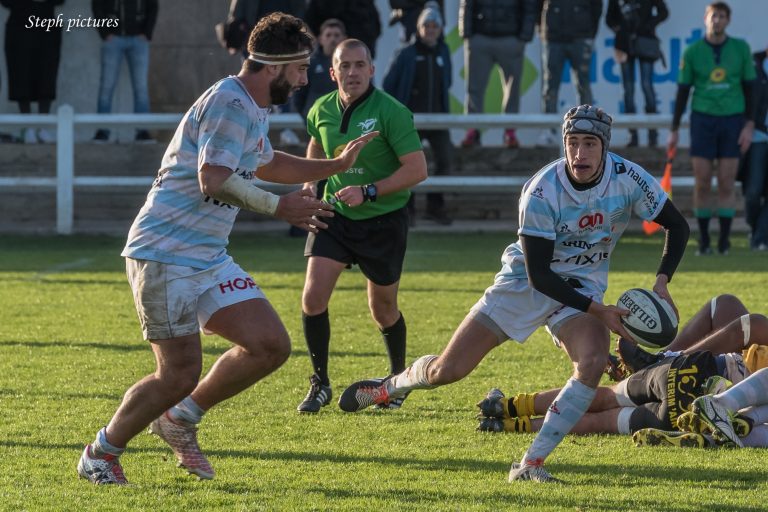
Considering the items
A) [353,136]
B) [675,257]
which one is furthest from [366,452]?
[353,136]

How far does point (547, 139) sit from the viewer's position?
792 inches

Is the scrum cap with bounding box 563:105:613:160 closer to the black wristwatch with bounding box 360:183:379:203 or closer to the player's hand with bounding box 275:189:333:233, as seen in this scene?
the player's hand with bounding box 275:189:333:233

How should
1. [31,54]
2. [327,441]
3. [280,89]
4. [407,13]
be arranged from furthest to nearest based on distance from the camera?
[31,54]
[407,13]
[327,441]
[280,89]

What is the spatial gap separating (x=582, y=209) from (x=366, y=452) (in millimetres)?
1476

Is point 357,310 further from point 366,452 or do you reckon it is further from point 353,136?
point 366,452

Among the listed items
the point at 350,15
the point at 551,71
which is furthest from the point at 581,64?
the point at 350,15

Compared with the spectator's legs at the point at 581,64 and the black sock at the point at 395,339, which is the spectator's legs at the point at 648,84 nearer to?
the spectator's legs at the point at 581,64

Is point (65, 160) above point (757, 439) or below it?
below

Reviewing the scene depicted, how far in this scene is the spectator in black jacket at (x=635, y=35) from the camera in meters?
18.5

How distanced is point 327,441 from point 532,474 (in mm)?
1270

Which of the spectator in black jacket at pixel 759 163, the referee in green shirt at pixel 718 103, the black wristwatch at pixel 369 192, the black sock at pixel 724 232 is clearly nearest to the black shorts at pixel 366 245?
the black wristwatch at pixel 369 192

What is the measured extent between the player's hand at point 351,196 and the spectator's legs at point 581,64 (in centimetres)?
1042

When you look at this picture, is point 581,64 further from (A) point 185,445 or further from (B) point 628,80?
(A) point 185,445

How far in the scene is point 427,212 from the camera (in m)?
19.0
